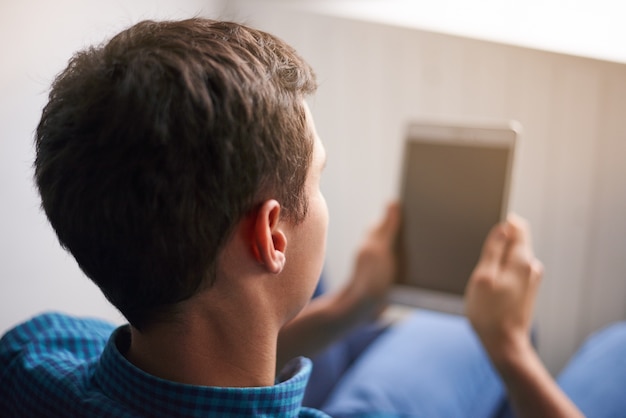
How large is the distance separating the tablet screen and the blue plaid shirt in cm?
38

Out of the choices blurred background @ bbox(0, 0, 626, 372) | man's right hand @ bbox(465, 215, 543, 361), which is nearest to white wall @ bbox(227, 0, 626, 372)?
blurred background @ bbox(0, 0, 626, 372)

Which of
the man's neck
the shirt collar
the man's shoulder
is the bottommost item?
the man's shoulder

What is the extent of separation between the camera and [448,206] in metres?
0.85

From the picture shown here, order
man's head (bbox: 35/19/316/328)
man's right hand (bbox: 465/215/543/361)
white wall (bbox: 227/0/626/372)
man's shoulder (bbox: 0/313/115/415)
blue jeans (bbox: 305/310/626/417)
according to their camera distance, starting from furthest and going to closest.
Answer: white wall (bbox: 227/0/626/372), blue jeans (bbox: 305/310/626/417), man's right hand (bbox: 465/215/543/361), man's shoulder (bbox: 0/313/115/415), man's head (bbox: 35/19/316/328)

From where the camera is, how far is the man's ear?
0.43 meters

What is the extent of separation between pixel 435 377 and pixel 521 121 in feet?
1.52

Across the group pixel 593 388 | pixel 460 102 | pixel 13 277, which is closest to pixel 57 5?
pixel 13 277

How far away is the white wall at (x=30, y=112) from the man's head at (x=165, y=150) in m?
0.40

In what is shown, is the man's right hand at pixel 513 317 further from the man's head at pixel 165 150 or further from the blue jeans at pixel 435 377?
the man's head at pixel 165 150

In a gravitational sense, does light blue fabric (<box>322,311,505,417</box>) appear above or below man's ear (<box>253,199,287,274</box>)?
below

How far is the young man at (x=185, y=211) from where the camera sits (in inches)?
15.9

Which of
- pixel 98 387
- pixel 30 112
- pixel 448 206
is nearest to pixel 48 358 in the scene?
pixel 98 387

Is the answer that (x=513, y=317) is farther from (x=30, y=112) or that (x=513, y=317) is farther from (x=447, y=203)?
(x=30, y=112)

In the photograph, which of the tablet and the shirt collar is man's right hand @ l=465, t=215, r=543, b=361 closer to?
the tablet
